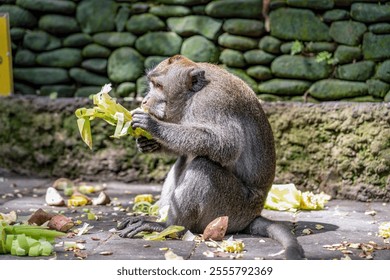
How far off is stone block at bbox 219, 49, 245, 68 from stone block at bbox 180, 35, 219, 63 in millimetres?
120

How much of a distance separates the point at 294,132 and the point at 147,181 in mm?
2062

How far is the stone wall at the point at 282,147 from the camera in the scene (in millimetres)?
8430

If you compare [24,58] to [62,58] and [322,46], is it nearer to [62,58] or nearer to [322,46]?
[62,58]

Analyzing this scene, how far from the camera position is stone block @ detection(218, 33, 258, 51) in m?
9.32

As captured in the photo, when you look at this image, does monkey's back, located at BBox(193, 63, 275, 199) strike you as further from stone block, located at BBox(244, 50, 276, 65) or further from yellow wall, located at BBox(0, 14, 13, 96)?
yellow wall, located at BBox(0, 14, 13, 96)

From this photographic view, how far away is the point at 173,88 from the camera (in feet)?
21.3

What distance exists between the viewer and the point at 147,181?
9.52m

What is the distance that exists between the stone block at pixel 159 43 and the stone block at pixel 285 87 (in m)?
1.30

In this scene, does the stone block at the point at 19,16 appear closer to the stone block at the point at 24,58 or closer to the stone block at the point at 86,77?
the stone block at the point at 24,58

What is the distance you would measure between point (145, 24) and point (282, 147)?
2.54 meters

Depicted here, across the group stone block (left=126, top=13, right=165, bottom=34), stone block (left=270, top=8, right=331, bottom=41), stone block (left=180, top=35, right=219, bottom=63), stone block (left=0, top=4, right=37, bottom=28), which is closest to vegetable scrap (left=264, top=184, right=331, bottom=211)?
stone block (left=270, top=8, right=331, bottom=41)

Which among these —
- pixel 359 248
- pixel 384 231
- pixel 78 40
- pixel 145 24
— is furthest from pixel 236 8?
pixel 359 248

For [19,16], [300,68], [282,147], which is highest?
[19,16]

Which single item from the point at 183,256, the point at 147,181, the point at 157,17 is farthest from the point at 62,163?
the point at 183,256
